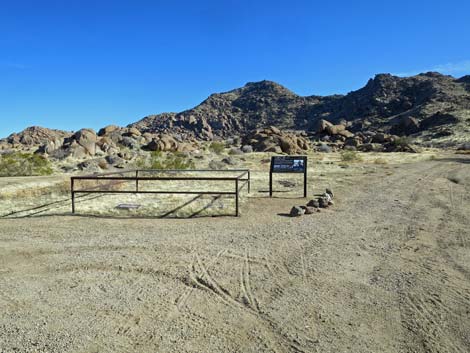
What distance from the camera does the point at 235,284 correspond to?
5.00m

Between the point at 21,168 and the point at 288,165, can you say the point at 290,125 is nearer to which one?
the point at 21,168

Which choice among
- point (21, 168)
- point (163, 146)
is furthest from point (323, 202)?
point (163, 146)

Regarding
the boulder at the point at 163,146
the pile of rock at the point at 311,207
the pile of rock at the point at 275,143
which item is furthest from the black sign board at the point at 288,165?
the pile of rock at the point at 275,143

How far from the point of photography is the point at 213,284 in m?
4.98

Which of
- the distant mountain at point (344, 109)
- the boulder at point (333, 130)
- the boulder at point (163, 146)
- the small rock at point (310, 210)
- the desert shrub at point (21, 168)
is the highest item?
the distant mountain at point (344, 109)

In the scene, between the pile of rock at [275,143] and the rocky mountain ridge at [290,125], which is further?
the pile of rock at [275,143]

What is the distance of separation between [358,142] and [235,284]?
1989 inches

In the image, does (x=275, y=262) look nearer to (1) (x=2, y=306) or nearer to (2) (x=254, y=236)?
(2) (x=254, y=236)

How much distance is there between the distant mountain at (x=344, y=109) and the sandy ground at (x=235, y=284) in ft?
205

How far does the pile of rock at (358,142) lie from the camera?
144 feet

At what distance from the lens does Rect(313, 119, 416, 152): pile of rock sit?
44.0 metres

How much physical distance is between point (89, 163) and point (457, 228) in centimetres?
1856

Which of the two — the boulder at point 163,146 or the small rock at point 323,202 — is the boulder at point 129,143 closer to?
the boulder at point 163,146

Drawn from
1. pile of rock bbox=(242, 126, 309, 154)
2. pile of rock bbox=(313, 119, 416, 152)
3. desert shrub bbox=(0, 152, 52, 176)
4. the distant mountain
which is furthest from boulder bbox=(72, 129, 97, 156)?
the distant mountain
